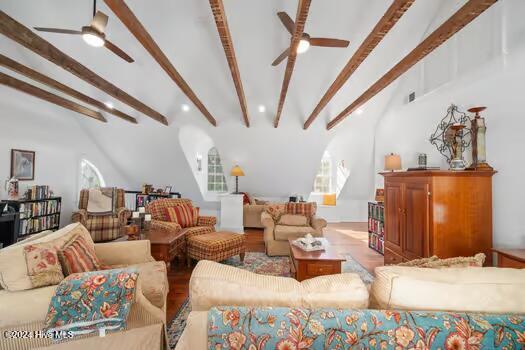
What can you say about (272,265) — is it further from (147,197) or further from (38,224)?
(38,224)

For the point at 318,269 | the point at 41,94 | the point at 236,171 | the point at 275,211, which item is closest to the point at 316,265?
the point at 318,269

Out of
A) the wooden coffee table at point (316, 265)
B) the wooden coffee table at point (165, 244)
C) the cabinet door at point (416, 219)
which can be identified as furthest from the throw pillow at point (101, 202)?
the cabinet door at point (416, 219)

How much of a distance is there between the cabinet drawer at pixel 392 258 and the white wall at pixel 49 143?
5.97 meters

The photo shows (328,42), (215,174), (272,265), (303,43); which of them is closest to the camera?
(303,43)

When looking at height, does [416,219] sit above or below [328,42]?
below

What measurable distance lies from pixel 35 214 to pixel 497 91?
266 inches

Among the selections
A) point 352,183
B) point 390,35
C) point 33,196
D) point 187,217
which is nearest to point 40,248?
point 187,217

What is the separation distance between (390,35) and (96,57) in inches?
182

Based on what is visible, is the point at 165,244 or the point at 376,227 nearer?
the point at 165,244

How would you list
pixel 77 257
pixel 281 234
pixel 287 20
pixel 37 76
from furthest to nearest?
pixel 281 234 → pixel 37 76 → pixel 287 20 → pixel 77 257

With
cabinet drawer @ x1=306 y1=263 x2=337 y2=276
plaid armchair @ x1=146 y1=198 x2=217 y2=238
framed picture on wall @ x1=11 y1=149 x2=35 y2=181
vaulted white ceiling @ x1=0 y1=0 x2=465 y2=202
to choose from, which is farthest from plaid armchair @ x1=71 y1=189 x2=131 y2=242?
cabinet drawer @ x1=306 y1=263 x2=337 y2=276

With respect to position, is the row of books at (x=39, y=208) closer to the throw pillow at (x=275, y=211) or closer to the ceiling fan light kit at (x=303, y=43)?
the throw pillow at (x=275, y=211)

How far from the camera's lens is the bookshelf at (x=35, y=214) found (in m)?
3.91

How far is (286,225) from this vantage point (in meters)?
4.18
